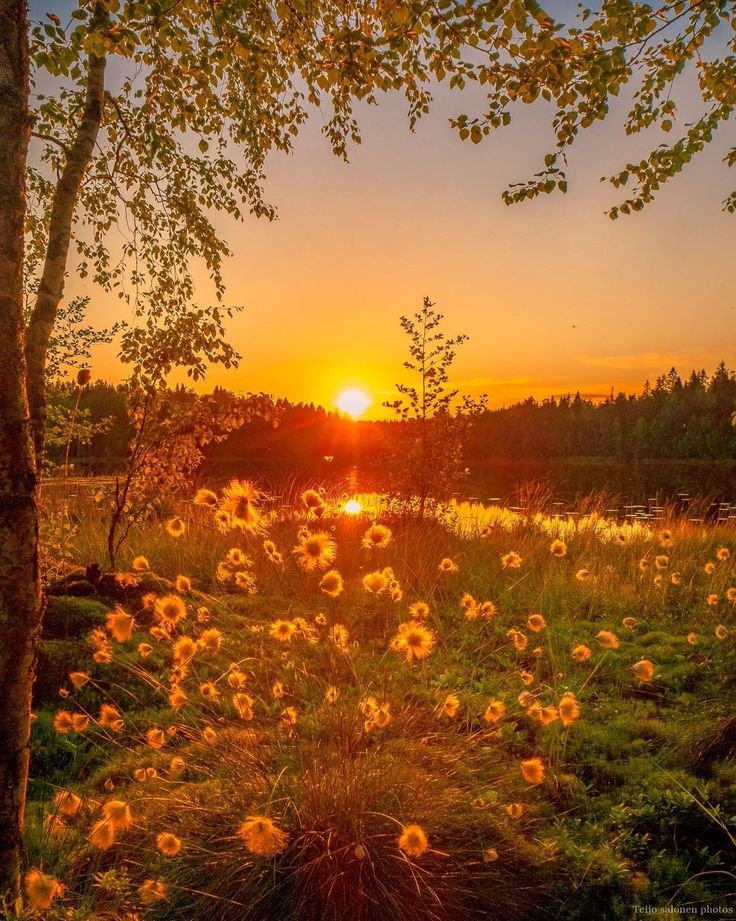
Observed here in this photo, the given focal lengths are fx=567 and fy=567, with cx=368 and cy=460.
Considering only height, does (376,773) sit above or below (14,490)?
below

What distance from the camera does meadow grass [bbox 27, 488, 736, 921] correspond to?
2035 millimetres

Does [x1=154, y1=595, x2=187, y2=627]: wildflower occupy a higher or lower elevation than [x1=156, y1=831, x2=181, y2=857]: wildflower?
higher

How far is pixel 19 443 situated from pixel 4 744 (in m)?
0.99

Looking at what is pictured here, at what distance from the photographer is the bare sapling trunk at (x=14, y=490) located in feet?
6.01

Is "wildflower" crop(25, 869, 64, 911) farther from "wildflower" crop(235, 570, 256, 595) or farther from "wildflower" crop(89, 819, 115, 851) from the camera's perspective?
"wildflower" crop(235, 570, 256, 595)

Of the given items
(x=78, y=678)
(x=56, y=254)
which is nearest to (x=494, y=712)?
(x=78, y=678)

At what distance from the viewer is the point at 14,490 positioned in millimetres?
1828

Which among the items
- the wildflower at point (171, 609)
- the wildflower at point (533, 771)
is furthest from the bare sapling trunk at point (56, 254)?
the wildflower at point (533, 771)

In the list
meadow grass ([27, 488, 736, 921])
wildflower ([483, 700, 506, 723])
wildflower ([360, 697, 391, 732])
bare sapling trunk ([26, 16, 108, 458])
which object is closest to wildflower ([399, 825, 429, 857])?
meadow grass ([27, 488, 736, 921])

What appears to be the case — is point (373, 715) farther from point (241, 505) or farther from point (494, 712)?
point (241, 505)

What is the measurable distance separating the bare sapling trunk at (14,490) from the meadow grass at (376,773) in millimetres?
318

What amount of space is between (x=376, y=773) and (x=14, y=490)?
5.64 ft

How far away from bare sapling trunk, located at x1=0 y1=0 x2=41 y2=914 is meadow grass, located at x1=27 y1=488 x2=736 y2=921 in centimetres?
32

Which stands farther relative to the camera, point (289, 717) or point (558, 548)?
point (558, 548)
